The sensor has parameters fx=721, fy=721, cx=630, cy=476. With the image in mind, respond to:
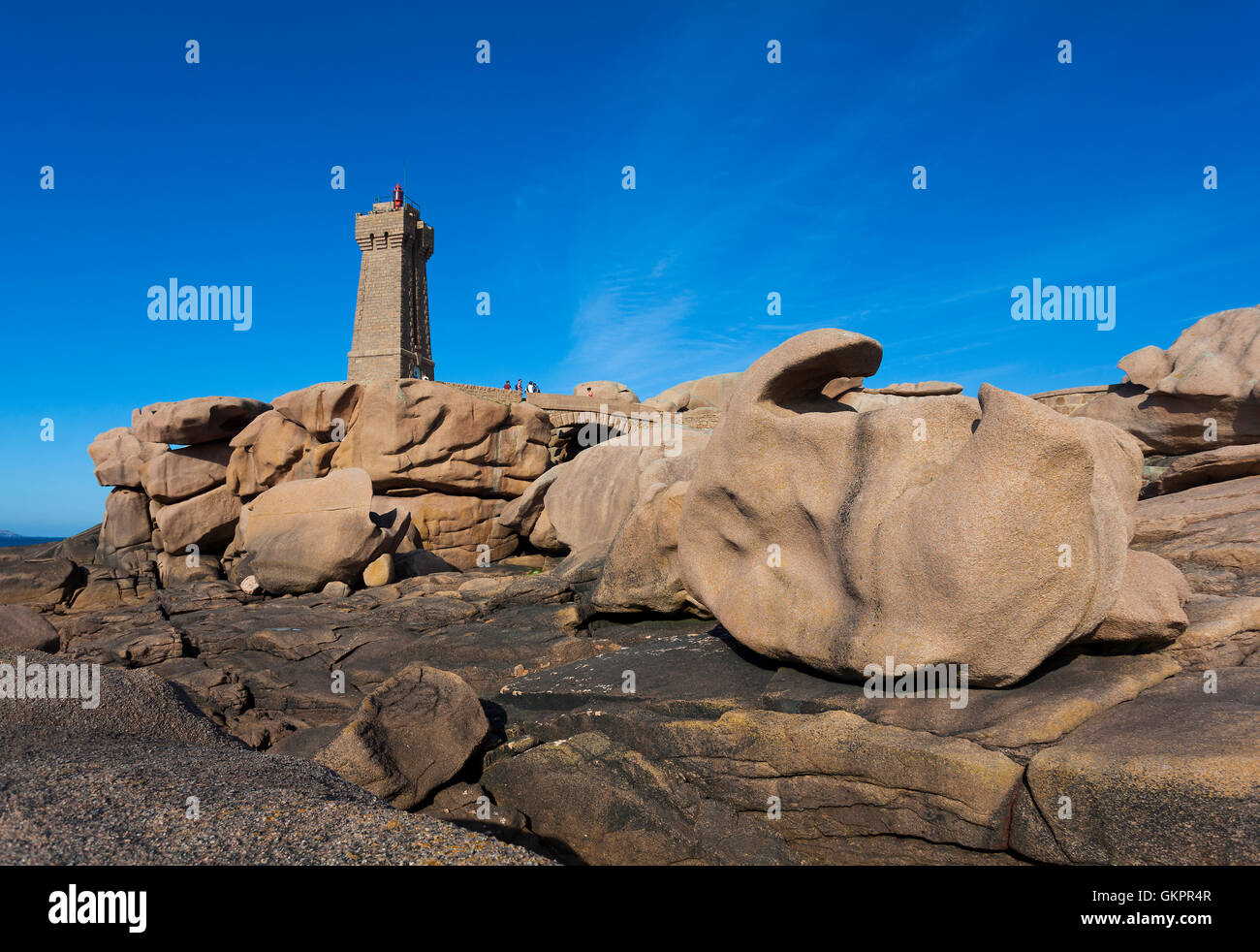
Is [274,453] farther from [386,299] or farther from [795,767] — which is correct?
[795,767]

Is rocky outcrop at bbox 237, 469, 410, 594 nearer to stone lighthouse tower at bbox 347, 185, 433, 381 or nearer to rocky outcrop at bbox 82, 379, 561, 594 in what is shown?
rocky outcrop at bbox 82, 379, 561, 594

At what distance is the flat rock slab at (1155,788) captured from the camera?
2904 mm

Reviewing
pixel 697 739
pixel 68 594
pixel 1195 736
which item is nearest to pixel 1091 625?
pixel 1195 736

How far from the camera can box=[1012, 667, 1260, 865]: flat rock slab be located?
290cm

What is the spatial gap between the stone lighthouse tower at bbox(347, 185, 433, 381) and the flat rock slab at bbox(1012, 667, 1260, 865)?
34757mm

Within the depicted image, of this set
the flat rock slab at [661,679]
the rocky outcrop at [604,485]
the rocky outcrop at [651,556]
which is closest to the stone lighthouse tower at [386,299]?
the rocky outcrop at [604,485]

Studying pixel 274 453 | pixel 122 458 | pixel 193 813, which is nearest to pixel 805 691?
pixel 193 813

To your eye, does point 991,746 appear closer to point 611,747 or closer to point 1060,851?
point 1060,851

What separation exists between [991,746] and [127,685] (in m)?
5.17

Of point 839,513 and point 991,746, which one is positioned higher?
point 839,513

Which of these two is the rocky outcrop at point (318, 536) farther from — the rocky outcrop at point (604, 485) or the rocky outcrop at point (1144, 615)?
the rocky outcrop at point (1144, 615)

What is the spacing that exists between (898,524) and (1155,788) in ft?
5.59

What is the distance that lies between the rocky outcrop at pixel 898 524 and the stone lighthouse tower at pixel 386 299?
32.3 meters

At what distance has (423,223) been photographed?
39031 mm
